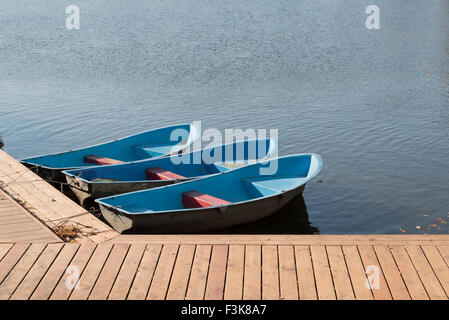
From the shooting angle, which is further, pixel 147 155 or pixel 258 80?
pixel 258 80

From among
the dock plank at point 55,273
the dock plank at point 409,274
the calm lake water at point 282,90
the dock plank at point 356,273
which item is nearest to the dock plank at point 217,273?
the dock plank at point 356,273

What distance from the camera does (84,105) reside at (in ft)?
65.1

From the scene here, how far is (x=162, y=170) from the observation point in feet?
39.1

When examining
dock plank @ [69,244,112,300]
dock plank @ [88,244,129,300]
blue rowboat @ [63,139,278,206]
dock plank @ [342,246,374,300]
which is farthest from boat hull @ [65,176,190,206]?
dock plank @ [342,246,374,300]

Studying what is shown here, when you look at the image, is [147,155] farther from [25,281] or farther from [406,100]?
[406,100]

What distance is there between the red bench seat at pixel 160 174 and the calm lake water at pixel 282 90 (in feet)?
6.61

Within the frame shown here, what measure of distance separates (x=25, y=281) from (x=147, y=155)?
23.7 feet

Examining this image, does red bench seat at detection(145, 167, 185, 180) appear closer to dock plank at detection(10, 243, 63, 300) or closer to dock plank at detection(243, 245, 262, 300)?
dock plank at detection(10, 243, 63, 300)

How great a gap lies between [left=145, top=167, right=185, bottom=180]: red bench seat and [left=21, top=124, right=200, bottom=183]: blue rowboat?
1.10m

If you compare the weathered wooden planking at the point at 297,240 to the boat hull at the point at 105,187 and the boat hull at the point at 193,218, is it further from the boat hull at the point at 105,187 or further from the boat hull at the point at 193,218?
the boat hull at the point at 105,187

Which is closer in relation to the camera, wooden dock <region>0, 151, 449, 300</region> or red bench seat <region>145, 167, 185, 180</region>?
wooden dock <region>0, 151, 449, 300</region>

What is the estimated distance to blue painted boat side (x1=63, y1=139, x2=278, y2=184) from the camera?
451 inches
